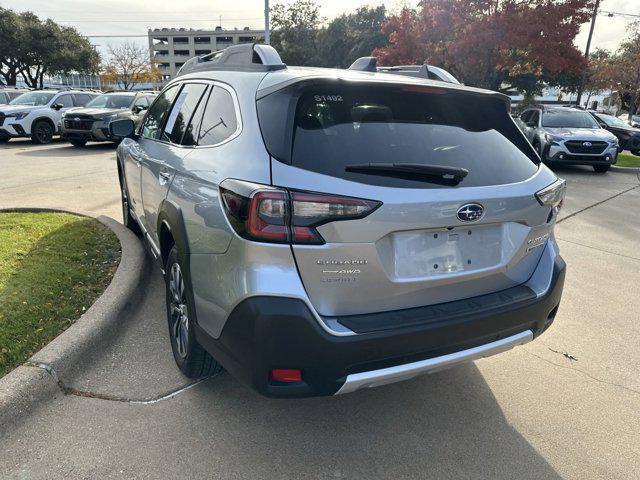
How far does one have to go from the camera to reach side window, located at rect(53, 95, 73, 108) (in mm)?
16295

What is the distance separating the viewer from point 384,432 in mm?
2594

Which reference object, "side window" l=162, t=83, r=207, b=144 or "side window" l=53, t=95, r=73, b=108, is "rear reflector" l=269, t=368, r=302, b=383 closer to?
"side window" l=162, t=83, r=207, b=144

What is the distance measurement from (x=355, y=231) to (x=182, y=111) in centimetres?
198

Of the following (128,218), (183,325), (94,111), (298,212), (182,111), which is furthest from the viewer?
(94,111)

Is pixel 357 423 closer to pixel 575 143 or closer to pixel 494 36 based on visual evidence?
pixel 575 143

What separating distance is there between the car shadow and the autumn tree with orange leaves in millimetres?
15860

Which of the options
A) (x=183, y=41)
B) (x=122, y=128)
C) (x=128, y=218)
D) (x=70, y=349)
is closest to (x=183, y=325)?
(x=70, y=349)

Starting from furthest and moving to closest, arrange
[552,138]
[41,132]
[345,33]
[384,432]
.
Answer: [345,33]
[41,132]
[552,138]
[384,432]

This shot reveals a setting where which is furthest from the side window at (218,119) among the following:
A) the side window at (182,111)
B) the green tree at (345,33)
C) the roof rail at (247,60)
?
the green tree at (345,33)

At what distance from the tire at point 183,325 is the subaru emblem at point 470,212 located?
4.60 feet

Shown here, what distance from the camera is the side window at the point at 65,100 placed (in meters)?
16.3

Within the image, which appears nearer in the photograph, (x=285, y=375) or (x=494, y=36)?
(x=285, y=375)

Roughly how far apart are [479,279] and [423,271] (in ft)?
1.18

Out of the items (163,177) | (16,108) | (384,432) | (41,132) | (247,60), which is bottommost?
(384,432)
